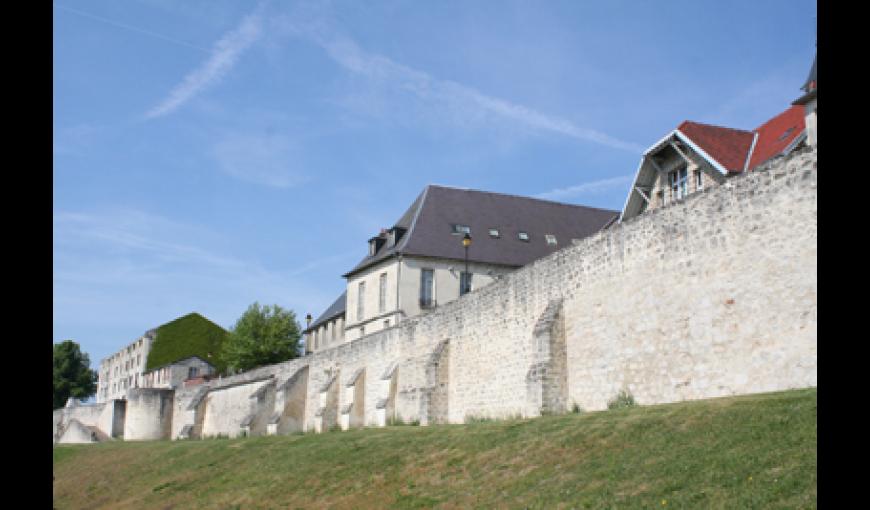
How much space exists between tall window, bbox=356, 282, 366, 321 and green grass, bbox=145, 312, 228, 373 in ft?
125

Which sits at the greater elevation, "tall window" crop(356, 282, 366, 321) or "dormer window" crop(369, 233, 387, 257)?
"dormer window" crop(369, 233, 387, 257)

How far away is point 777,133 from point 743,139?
4.84 ft

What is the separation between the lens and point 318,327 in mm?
63812

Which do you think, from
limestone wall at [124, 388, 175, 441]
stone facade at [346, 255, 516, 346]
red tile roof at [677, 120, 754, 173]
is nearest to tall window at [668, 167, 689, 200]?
red tile roof at [677, 120, 754, 173]

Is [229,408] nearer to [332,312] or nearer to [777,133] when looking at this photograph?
[332,312]

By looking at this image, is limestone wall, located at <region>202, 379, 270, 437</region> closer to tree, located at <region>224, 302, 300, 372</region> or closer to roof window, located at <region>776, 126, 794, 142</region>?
tree, located at <region>224, 302, 300, 372</region>

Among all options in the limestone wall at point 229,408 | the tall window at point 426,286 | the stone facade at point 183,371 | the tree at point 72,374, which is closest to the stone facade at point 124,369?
the tree at point 72,374

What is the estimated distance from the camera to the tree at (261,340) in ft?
204

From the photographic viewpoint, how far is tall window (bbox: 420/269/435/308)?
1807 inches

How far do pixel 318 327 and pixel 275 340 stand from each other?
3353 mm

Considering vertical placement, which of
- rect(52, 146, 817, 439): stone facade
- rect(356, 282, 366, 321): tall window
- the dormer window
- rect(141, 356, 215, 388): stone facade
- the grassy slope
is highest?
the dormer window

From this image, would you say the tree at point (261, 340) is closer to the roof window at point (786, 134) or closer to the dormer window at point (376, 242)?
the dormer window at point (376, 242)
